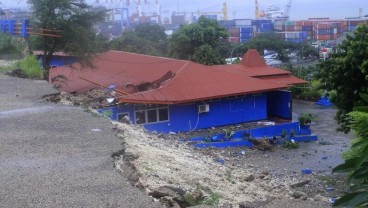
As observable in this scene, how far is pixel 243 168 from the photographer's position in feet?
45.4

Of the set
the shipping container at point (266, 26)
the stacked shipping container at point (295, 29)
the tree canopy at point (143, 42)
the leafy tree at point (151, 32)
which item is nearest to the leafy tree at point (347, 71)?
the tree canopy at point (143, 42)

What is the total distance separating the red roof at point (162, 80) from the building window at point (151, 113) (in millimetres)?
653

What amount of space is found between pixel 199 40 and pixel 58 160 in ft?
101

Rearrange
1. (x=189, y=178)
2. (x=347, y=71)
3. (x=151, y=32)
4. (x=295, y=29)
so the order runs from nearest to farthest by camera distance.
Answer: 1. (x=189, y=178)
2. (x=347, y=71)
3. (x=151, y=32)
4. (x=295, y=29)

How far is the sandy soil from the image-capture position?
768 cm

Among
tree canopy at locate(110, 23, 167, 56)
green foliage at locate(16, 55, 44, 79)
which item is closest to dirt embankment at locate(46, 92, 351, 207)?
green foliage at locate(16, 55, 44, 79)

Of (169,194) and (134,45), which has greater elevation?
(134,45)

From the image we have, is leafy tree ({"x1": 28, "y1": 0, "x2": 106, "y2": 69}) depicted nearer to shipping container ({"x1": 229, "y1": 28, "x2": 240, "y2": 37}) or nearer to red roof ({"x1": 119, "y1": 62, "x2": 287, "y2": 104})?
red roof ({"x1": 119, "y1": 62, "x2": 287, "y2": 104})

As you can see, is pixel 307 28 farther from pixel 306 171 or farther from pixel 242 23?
pixel 306 171

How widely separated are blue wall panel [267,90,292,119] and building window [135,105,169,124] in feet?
19.8

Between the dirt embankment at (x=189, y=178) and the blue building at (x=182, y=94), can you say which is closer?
the dirt embankment at (x=189, y=178)

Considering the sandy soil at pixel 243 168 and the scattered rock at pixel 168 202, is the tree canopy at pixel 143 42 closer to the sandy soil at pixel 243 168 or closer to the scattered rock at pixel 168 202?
the sandy soil at pixel 243 168

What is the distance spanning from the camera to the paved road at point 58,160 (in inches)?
224

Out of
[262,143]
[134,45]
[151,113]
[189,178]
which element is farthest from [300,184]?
[134,45]
